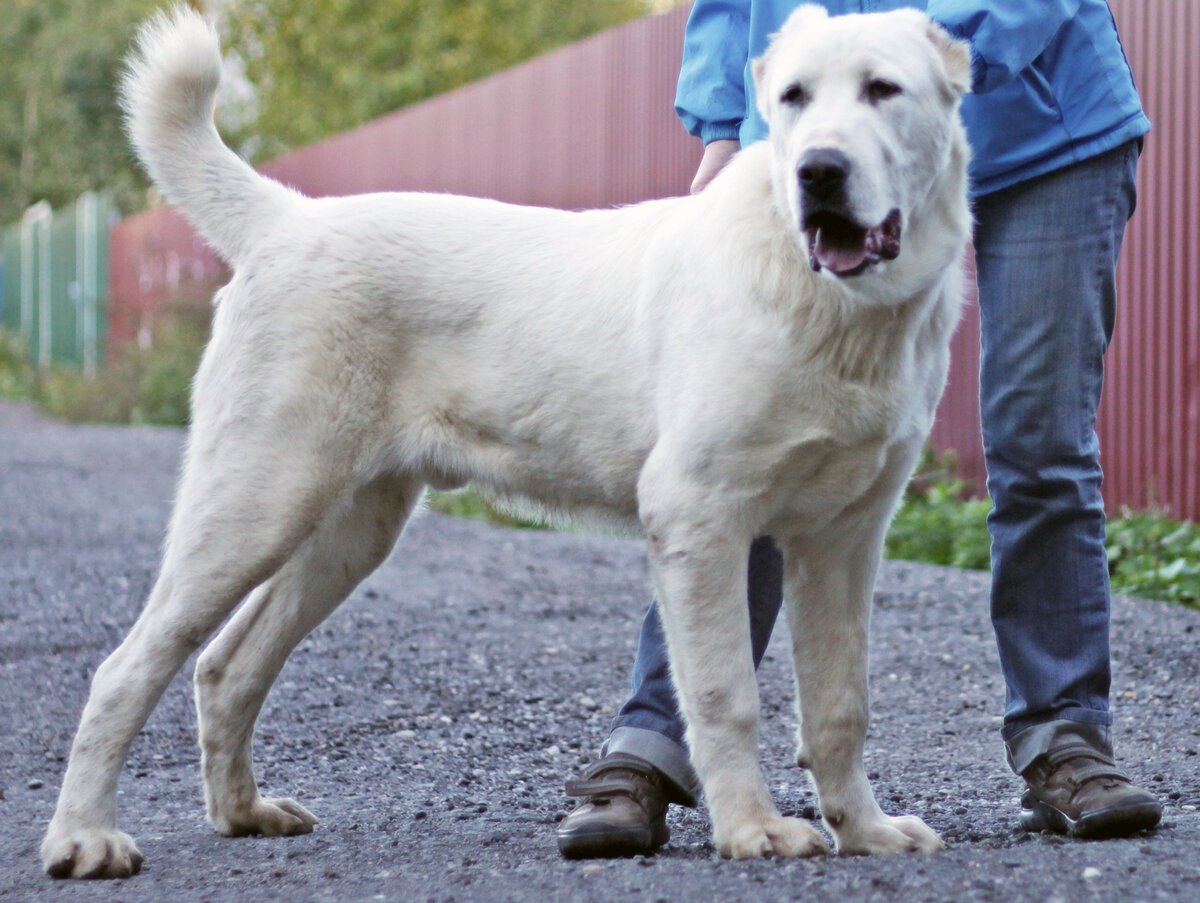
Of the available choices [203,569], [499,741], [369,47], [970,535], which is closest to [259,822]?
[203,569]

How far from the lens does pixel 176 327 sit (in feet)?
50.2

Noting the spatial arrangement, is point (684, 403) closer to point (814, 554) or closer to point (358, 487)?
point (814, 554)

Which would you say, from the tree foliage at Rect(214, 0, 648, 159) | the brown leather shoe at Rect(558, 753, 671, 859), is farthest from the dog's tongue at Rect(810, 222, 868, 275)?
the tree foliage at Rect(214, 0, 648, 159)

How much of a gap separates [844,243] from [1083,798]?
3.80ft

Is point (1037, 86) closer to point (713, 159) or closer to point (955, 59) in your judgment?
point (955, 59)

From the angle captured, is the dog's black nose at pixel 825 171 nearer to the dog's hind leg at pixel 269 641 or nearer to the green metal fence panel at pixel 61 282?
the dog's hind leg at pixel 269 641

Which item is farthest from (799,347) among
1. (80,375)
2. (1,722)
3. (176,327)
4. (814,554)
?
(80,375)

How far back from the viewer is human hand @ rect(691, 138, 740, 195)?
3273 mm

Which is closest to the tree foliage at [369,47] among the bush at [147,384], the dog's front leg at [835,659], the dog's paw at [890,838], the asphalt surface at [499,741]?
the bush at [147,384]

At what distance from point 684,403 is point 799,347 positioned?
235 millimetres

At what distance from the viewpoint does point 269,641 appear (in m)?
3.25

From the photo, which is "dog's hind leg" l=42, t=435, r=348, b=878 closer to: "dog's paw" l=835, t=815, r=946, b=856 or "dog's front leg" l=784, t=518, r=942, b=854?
"dog's front leg" l=784, t=518, r=942, b=854

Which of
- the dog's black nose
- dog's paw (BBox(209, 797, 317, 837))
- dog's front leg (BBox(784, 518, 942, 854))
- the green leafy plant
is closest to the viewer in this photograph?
the dog's black nose

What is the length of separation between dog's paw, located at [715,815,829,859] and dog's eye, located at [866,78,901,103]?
1.29m
